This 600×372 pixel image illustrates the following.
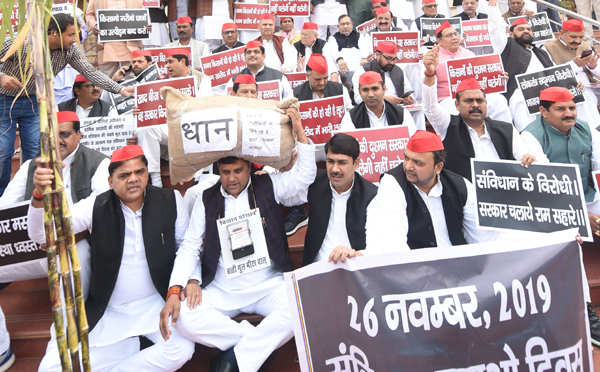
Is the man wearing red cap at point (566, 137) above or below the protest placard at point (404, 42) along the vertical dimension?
below

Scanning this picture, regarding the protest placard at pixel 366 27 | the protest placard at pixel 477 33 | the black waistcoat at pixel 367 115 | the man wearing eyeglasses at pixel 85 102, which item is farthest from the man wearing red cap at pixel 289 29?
the man wearing eyeglasses at pixel 85 102

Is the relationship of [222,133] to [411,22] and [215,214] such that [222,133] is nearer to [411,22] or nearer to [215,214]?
[215,214]

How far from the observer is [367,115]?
570cm

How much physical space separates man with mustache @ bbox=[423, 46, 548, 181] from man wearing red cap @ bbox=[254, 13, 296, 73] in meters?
3.88

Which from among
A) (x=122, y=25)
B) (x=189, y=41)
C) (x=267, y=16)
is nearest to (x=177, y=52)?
(x=122, y=25)

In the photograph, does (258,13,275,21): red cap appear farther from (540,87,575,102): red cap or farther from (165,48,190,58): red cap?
(540,87,575,102): red cap

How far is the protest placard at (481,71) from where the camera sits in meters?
5.77

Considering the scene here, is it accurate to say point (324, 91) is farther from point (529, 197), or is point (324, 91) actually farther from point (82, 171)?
point (529, 197)

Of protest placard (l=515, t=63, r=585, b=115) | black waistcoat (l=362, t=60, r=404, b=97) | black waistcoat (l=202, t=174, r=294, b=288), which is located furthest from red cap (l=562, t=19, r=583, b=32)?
black waistcoat (l=202, t=174, r=294, b=288)

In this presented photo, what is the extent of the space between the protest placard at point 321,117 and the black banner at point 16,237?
9.75 ft

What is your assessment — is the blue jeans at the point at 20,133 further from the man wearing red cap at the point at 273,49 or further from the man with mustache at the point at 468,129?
the man wearing red cap at the point at 273,49

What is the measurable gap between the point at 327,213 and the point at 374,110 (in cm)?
240

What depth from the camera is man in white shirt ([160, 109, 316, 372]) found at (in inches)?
129

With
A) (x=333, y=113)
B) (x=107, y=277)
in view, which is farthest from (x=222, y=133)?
(x=333, y=113)
